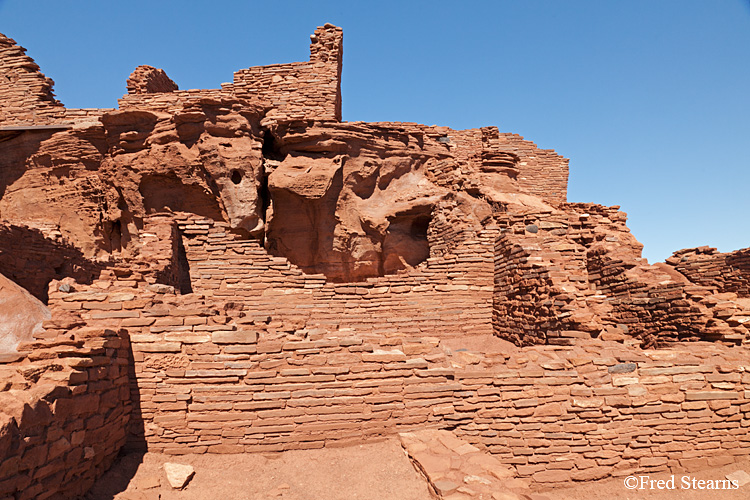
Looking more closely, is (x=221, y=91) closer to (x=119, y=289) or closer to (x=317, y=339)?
(x=119, y=289)

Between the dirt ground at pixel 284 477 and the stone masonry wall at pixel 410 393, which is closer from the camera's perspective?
the dirt ground at pixel 284 477

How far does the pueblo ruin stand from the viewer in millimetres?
4648

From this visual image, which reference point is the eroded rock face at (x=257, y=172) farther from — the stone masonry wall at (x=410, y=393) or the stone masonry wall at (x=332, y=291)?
the stone masonry wall at (x=410, y=393)

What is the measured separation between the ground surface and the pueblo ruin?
6.0 inches

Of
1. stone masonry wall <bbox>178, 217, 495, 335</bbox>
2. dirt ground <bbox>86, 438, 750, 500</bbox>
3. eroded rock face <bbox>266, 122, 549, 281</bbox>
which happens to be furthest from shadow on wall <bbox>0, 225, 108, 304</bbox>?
dirt ground <bbox>86, 438, 750, 500</bbox>

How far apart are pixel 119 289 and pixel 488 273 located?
7.22 meters

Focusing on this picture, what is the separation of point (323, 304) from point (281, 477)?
4.41m

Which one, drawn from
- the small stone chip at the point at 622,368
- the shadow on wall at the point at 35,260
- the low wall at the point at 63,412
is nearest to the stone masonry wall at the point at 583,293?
the small stone chip at the point at 622,368

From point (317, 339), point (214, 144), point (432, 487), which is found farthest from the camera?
point (214, 144)

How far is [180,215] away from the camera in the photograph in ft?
30.5

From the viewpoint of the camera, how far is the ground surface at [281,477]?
4.09 m

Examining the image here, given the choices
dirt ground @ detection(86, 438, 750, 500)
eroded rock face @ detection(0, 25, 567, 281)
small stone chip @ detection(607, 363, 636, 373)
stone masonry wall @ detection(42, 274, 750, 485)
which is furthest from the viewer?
eroded rock face @ detection(0, 25, 567, 281)

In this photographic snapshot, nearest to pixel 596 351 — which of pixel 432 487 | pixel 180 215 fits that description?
pixel 432 487

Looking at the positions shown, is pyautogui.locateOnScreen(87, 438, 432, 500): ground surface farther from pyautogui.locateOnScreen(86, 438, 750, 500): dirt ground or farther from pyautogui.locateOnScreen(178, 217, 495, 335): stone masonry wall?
pyautogui.locateOnScreen(178, 217, 495, 335): stone masonry wall
